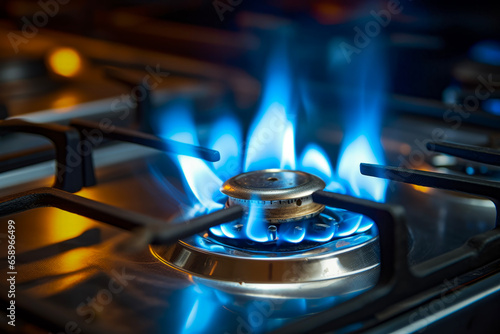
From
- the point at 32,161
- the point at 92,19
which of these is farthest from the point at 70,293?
the point at 92,19

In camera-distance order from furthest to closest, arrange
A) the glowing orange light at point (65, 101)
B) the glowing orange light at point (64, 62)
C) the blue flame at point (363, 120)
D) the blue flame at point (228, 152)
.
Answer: the glowing orange light at point (64, 62) < the glowing orange light at point (65, 101) < the blue flame at point (228, 152) < the blue flame at point (363, 120)

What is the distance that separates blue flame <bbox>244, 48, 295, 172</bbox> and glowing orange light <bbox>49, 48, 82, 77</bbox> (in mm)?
501

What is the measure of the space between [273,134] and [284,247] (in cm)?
28

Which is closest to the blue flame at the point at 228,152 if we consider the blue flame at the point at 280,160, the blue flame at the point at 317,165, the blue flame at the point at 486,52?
the blue flame at the point at 280,160

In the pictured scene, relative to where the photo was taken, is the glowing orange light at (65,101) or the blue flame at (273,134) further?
the glowing orange light at (65,101)

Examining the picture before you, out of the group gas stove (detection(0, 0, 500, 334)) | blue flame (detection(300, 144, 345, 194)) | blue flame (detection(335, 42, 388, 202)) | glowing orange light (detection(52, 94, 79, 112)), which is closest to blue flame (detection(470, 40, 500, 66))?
gas stove (detection(0, 0, 500, 334))

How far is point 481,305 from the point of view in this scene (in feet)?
1.63

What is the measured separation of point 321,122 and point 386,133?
125 mm

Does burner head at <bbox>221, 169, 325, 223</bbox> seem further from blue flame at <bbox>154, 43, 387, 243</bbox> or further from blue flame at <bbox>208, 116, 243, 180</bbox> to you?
blue flame at <bbox>208, 116, 243, 180</bbox>

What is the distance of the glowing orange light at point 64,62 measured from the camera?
4.04 feet

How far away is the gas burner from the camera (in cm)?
53

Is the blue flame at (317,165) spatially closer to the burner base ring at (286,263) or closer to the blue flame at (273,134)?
the blue flame at (273,134)

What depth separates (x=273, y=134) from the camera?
2.69 ft

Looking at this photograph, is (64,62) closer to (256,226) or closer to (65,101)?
(65,101)
